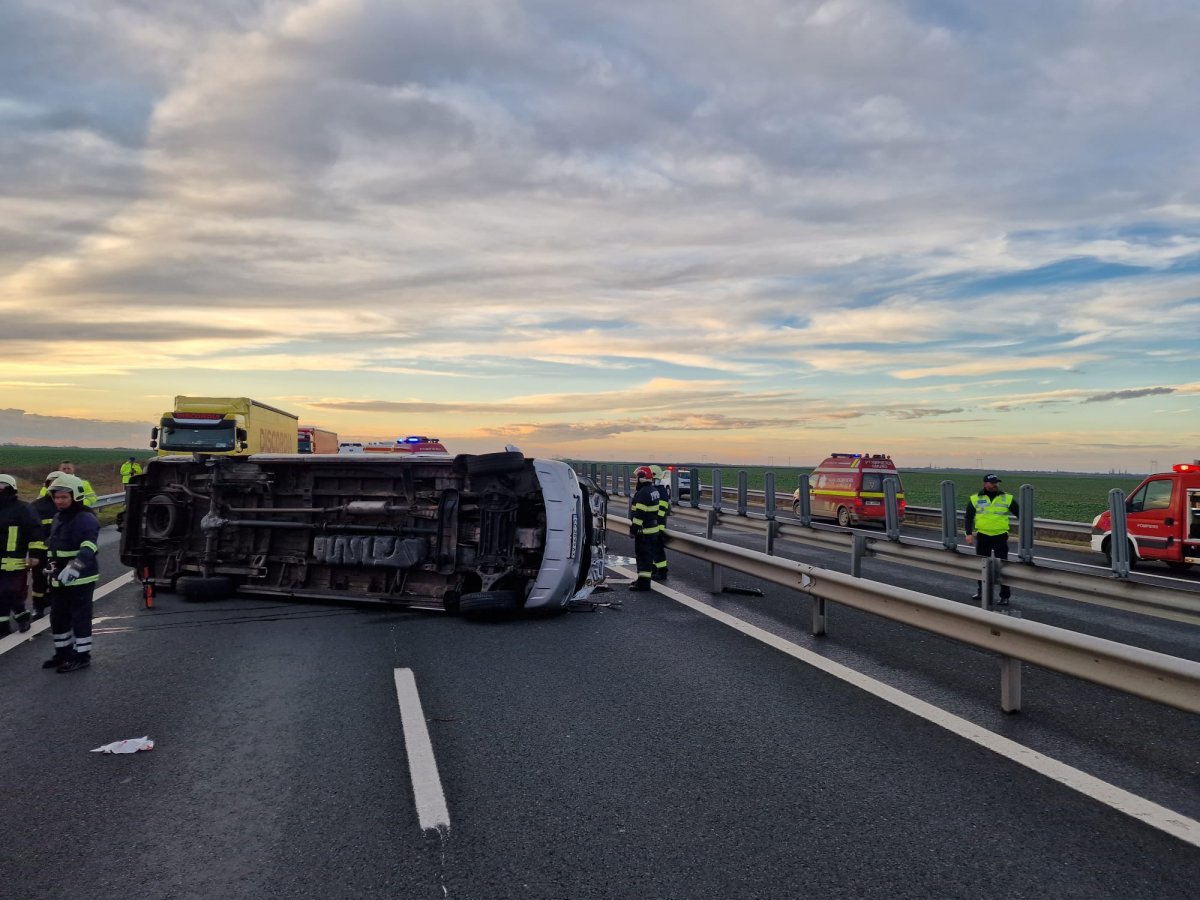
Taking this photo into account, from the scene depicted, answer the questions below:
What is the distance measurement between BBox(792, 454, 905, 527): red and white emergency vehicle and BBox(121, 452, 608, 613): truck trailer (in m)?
14.7

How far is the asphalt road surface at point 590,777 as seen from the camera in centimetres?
352

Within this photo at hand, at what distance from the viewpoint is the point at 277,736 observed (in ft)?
17.5

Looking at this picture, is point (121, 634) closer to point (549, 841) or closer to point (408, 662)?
point (408, 662)

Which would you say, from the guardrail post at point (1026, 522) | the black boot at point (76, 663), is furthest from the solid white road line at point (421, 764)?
the guardrail post at point (1026, 522)

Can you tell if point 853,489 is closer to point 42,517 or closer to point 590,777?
point 42,517

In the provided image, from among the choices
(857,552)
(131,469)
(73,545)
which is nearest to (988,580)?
(857,552)

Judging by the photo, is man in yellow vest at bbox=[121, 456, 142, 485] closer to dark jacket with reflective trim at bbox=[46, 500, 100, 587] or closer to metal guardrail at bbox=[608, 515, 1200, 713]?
dark jacket with reflective trim at bbox=[46, 500, 100, 587]

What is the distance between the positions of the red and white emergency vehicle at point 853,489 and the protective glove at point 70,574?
1878 centimetres

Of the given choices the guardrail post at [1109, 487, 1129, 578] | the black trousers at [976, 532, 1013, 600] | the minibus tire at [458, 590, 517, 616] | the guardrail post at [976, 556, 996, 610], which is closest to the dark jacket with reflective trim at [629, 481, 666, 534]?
the minibus tire at [458, 590, 517, 616]

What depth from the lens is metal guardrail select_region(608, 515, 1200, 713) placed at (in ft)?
15.0

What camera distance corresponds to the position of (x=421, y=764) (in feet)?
15.7

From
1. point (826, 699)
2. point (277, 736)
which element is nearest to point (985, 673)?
point (826, 699)

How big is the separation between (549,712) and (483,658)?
191 centimetres

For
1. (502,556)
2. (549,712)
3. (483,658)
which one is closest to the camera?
(549,712)
